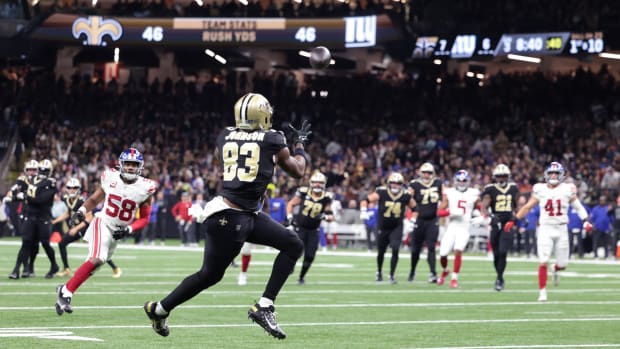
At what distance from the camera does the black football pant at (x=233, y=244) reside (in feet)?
28.4

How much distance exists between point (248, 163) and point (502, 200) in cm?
1003

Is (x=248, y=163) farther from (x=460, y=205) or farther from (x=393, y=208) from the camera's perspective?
(x=393, y=208)

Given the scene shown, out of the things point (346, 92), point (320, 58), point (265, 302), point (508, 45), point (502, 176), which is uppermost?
point (508, 45)

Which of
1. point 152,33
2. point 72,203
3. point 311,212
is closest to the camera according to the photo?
point 311,212

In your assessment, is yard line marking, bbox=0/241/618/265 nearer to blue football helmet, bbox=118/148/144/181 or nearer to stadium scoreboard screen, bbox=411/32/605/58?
stadium scoreboard screen, bbox=411/32/605/58

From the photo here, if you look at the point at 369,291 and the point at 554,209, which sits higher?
the point at 554,209

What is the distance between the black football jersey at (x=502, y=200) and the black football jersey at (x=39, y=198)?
21.4ft

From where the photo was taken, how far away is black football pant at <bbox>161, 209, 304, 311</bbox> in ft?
28.4

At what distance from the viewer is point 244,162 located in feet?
28.6

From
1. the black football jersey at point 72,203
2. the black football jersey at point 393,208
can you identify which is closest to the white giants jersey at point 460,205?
the black football jersey at point 393,208

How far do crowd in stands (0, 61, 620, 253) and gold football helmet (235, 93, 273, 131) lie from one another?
884 inches

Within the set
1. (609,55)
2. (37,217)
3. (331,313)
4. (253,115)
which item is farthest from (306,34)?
(253,115)

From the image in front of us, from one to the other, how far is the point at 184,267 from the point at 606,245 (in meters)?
10.7

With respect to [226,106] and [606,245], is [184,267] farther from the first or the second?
[226,106]
